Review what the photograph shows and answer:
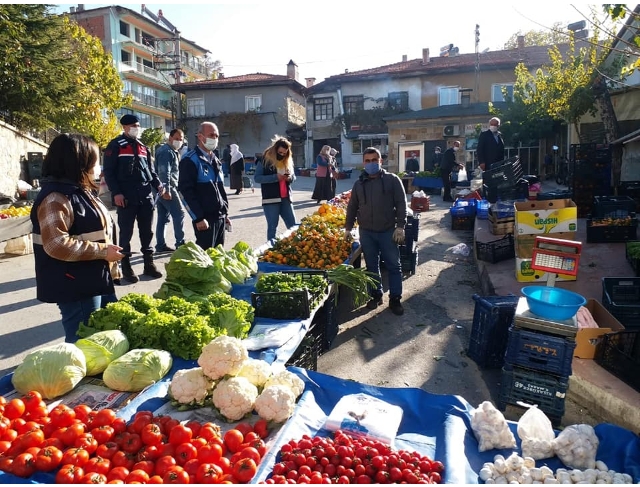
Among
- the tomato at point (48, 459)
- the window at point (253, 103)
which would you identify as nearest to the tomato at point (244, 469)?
the tomato at point (48, 459)

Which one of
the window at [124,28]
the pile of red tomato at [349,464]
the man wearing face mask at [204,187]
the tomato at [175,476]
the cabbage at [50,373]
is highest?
the window at [124,28]

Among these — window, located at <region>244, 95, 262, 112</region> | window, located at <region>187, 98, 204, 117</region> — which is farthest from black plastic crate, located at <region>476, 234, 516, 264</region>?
window, located at <region>187, 98, 204, 117</region>

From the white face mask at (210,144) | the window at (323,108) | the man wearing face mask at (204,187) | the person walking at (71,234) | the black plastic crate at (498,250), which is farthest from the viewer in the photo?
the window at (323,108)

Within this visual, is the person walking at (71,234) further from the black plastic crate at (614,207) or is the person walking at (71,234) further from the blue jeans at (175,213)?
the black plastic crate at (614,207)

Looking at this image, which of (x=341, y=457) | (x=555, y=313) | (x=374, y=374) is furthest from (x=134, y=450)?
(x=555, y=313)

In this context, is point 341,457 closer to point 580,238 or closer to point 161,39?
point 580,238

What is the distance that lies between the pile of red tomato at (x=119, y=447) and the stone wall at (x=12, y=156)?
15.2 m

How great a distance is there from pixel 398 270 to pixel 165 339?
11.5 feet

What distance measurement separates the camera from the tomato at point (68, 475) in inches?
83.4

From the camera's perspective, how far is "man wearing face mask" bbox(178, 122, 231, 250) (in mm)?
5945

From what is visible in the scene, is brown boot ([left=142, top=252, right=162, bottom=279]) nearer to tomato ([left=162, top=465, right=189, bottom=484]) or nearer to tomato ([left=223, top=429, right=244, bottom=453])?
tomato ([left=223, top=429, right=244, bottom=453])

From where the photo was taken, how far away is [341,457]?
2426 mm

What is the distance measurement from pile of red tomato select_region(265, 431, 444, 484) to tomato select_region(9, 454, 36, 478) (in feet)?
3.61

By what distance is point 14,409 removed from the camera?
102 inches
